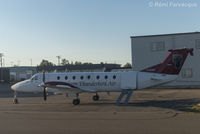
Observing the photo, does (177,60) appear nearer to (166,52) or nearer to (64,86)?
(64,86)

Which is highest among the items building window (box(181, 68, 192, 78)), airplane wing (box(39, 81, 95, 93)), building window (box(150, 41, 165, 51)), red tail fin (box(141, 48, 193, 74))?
building window (box(150, 41, 165, 51))

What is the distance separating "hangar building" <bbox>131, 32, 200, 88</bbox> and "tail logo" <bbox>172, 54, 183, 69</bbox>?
66.3ft

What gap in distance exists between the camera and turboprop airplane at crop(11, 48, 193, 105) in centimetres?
1905

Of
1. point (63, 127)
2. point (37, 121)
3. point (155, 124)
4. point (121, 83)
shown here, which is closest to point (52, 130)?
point (63, 127)

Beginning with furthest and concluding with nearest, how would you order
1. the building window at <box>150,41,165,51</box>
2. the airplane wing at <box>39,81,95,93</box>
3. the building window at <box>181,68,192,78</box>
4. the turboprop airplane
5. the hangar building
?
A: the building window at <box>150,41,165,51</box> < the building window at <box>181,68,192,78</box> < the hangar building < the airplane wing at <box>39,81,95,93</box> < the turboprop airplane

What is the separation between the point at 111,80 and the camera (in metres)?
20.2

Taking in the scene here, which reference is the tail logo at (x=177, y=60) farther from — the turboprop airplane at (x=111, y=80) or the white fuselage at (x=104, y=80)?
the white fuselage at (x=104, y=80)

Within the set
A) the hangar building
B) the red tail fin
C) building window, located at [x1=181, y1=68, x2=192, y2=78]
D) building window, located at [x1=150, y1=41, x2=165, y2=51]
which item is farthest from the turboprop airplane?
building window, located at [x1=150, y1=41, x2=165, y2=51]

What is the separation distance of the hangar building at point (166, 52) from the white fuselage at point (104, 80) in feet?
66.9

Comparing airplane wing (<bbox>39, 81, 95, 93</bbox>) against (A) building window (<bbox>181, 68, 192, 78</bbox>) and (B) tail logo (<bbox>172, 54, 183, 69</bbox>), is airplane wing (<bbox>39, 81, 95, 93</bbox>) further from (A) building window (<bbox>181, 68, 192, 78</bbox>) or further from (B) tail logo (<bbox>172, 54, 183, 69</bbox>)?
(A) building window (<bbox>181, 68, 192, 78</bbox>)

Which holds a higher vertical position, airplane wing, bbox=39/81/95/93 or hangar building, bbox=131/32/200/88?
hangar building, bbox=131/32/200/88

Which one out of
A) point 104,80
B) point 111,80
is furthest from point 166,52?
point 104,80

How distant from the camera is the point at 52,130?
963 cm

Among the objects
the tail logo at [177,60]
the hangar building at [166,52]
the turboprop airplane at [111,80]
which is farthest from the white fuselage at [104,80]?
the hangar building at [166,52]
